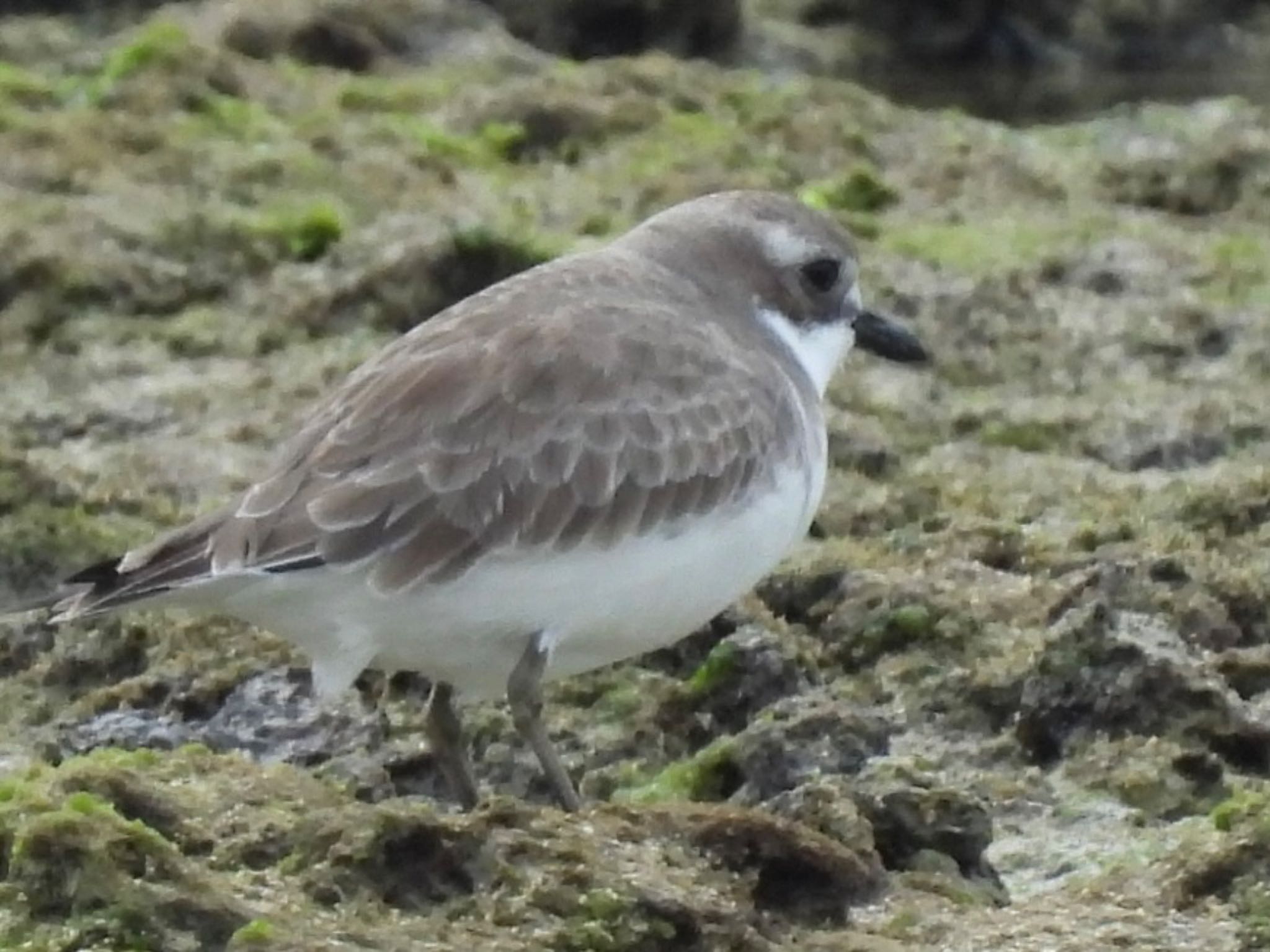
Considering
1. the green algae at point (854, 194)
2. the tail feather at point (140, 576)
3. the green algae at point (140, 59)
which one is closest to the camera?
the tail feather at point (140, 576)

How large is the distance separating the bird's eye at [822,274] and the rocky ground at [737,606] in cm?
95

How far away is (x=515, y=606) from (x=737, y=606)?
1.77m

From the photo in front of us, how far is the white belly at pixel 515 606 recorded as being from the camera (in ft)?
19.5

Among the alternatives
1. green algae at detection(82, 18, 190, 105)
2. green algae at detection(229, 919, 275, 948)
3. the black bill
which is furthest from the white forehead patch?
green algae at detection(82, 18, 190, 105)

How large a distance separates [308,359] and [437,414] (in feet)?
14.6

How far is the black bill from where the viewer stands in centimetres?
785

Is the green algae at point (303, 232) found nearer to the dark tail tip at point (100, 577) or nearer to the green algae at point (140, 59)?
the green algae at point (140, 59)

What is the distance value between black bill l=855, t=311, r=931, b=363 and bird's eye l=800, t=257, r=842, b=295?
25cm

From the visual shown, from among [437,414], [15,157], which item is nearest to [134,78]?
[15,157]

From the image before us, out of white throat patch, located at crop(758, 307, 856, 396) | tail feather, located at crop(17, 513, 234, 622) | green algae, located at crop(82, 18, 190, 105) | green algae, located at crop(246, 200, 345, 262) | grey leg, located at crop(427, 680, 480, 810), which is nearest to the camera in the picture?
tail feather, located at crop(17, 513, 234, 622)

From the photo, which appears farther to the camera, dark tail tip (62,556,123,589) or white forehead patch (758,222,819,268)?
white forehead patch (758,222,819,268)

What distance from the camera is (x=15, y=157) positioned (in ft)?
40.8

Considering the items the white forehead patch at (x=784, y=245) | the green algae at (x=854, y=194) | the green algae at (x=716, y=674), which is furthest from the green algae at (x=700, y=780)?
the green algae at (x=854, y=194)

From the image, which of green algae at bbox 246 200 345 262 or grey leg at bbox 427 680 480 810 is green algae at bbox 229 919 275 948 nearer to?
grey leg at bbox 427 680 480 810
